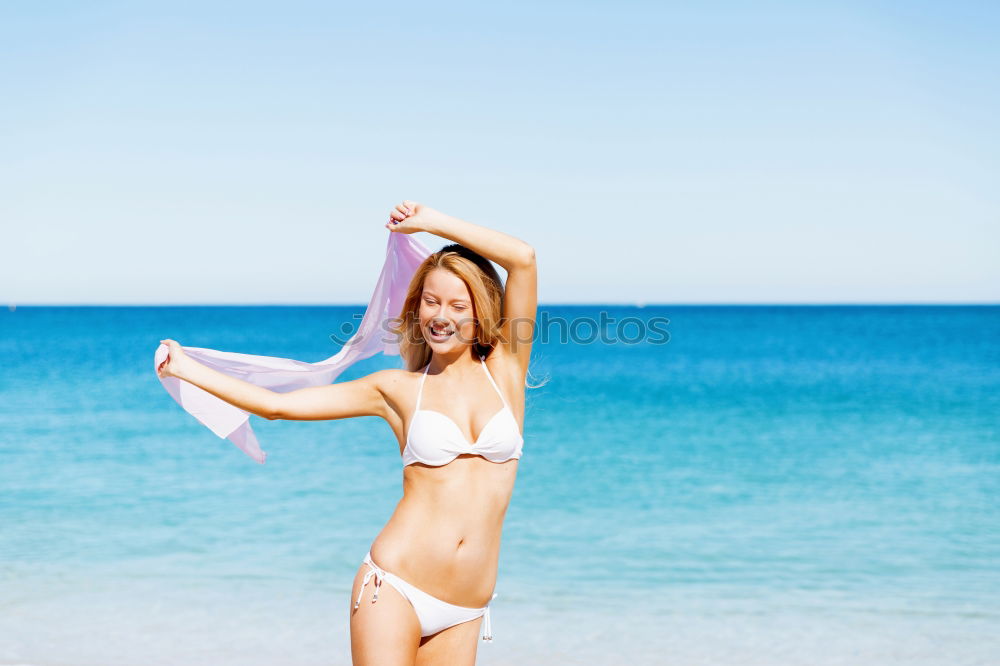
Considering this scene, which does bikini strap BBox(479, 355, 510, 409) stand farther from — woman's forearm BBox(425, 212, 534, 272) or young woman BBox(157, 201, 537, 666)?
woman's forearm BBox(425, 212, 534, 272)

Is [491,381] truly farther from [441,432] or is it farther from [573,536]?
[573,536]

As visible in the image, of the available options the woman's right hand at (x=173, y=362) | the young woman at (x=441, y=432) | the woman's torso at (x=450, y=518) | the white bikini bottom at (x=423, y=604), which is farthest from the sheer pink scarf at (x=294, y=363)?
the white bikini bottom at (x=423, y=604)

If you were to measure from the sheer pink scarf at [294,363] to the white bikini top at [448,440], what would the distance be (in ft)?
2.62

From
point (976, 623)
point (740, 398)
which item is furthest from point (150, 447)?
point (740, 398)

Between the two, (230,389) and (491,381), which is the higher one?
(491,381)

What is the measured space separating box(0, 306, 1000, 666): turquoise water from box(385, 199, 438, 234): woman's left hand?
4.33m

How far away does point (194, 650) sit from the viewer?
7031mm

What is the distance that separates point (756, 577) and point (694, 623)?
154cm

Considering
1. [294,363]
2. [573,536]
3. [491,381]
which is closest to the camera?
[491,381]

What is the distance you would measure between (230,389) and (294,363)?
74 centimetres

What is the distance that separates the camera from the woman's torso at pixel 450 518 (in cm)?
329

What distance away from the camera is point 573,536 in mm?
10516

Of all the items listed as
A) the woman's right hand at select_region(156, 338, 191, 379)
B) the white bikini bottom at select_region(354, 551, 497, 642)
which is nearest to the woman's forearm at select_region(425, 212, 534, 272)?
the woman's right hand at select_region(156, 338, 191, 379)

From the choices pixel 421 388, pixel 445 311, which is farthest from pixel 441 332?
pixel 421 388
